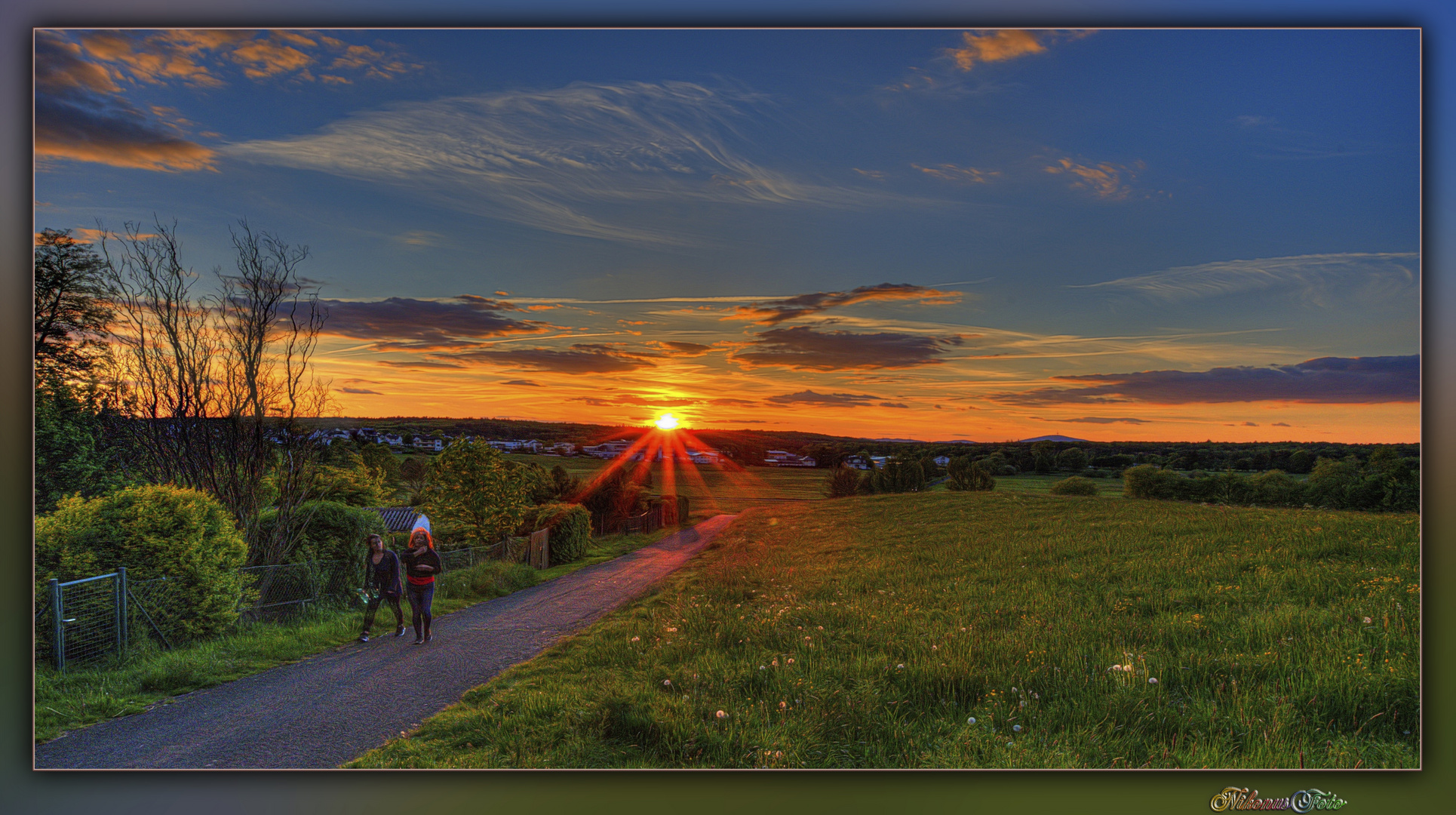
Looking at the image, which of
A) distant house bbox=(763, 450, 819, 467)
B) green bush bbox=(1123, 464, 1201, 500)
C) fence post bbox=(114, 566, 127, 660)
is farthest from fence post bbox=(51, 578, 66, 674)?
green bush bbox=(1123, 464, 1201, 500)

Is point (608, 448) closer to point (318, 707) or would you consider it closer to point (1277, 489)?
point (318, 707)

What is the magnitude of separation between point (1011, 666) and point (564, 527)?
7.44 meters

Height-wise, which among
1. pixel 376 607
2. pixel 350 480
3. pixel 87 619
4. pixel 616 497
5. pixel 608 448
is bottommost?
pixel 376 607

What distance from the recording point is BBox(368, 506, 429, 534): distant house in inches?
278

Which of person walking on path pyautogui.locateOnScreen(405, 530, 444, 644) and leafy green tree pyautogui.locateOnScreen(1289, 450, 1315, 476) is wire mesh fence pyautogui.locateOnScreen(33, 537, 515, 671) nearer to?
person walking on path pyautogui.locateOnScreen(405, 530, 444, 644)

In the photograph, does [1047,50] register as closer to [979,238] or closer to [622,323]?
[979,238]

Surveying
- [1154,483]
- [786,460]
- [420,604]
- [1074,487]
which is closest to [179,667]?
Result: [420,604]

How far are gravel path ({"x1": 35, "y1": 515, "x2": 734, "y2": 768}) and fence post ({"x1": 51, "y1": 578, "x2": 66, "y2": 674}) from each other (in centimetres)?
72

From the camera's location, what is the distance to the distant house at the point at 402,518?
23.2 ft

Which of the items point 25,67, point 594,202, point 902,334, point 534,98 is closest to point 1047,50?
point 902,334

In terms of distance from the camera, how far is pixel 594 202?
5.51 meters

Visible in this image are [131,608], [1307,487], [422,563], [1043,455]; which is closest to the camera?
[1307,487]

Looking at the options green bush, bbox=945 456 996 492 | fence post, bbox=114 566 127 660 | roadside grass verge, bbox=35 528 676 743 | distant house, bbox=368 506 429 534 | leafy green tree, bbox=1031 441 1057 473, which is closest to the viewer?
roadside grass verge, bbox=35 528 676 743

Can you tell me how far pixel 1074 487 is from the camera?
19.5 ft
